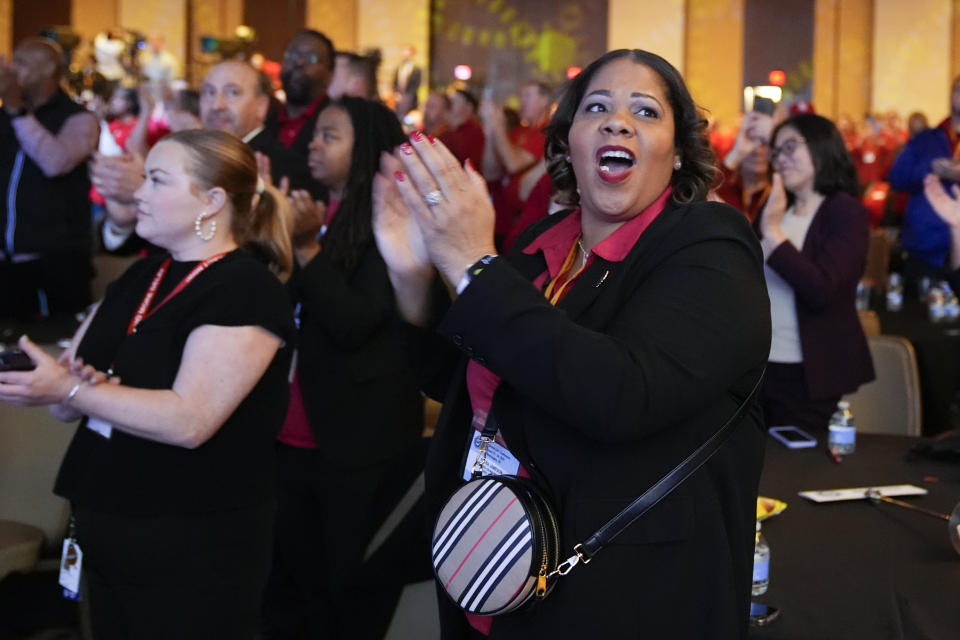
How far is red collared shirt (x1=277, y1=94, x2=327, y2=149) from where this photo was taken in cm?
481

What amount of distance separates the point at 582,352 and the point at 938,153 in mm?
5422

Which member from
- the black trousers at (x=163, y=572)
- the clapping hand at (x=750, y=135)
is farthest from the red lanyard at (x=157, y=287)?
the clapping hand at (x=750, y=135)

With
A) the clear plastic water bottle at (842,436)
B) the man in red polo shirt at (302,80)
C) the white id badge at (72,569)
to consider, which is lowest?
the white id badge at (72,569)

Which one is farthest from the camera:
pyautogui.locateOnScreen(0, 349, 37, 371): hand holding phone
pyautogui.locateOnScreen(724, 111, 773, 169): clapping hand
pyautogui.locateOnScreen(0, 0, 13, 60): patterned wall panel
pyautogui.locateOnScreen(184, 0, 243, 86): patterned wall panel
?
pyautogui.locateOnScreen(184, 0, 243, 86): patterned wall panel

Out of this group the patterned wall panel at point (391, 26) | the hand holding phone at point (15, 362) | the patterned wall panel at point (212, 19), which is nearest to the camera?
the hand holding phone at point (15, 362)

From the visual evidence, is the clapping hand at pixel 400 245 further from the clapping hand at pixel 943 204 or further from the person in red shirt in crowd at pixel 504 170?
the person in red shirt in crowd at pixel 504 170

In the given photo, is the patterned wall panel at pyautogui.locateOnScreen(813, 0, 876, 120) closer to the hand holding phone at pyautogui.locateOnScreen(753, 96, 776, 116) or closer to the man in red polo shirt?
the man in red polo shirt

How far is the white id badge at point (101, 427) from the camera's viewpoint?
2.04m

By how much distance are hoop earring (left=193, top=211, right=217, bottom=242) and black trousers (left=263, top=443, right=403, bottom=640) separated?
2.70 feet

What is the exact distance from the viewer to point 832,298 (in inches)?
125

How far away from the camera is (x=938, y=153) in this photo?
5883 mm

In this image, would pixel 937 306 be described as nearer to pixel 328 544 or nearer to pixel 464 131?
pixel 464 131

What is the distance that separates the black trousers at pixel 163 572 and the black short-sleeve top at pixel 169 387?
33mm

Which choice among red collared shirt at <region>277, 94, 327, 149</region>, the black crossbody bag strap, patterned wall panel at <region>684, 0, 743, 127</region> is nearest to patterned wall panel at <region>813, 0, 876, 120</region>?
patterned wall panel at <region>684, 0, 743, 127</region>
